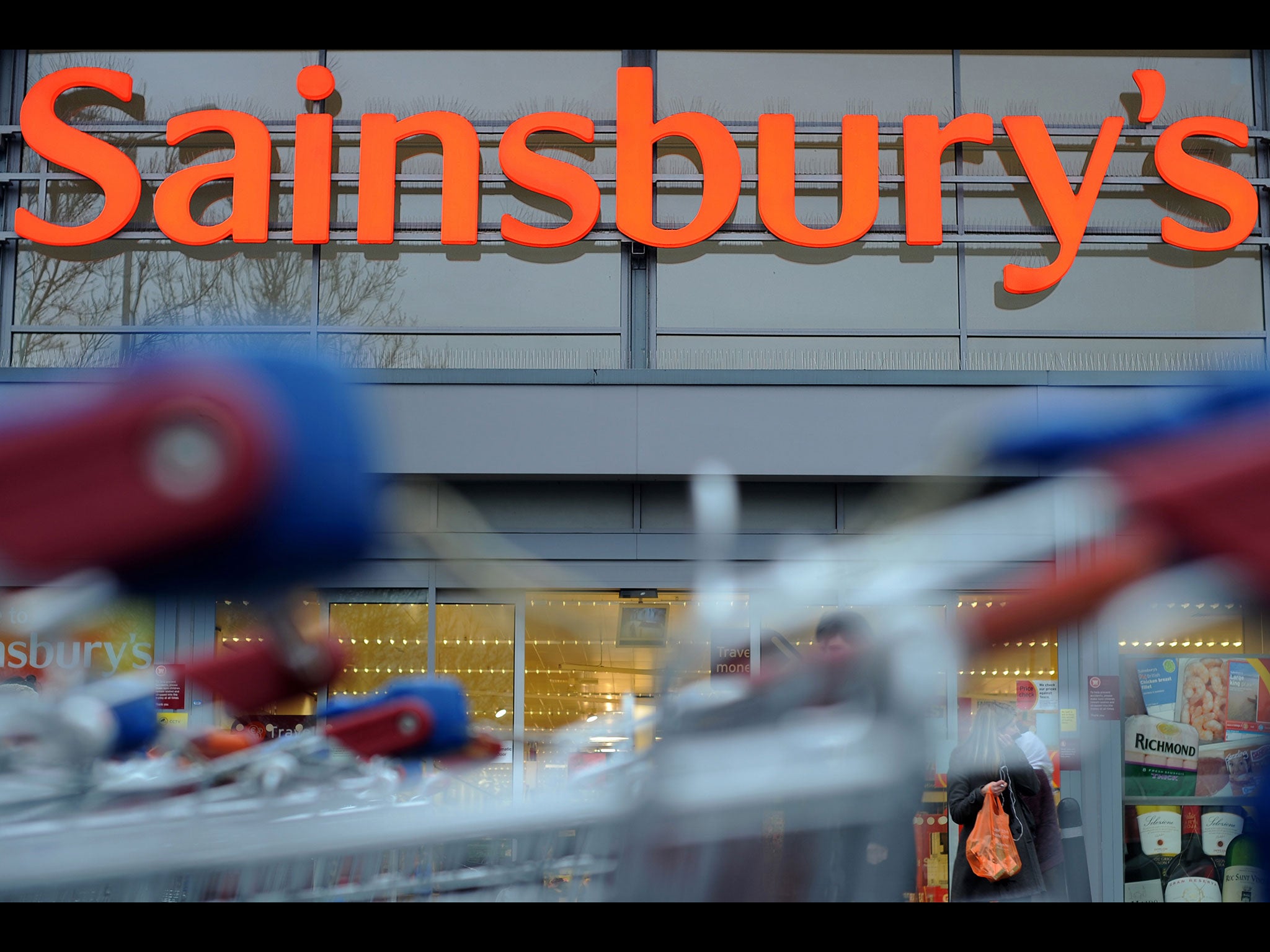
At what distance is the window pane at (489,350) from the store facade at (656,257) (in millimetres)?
23

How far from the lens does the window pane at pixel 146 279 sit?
8.35m

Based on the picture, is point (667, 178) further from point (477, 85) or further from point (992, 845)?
point (992, 845)

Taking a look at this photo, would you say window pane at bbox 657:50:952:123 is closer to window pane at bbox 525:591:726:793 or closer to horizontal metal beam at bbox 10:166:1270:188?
horizontal metal beam at bbox 10:166:1270:188

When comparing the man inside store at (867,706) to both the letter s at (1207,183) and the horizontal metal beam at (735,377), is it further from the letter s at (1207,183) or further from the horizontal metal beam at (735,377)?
the letter s at (1207,183)

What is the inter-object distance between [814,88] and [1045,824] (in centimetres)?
577

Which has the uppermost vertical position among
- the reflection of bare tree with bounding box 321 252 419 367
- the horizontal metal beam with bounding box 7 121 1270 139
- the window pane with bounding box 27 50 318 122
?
the window pane with bounding box 27 50 318 122

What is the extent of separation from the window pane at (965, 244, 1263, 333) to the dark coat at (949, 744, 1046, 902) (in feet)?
13.9

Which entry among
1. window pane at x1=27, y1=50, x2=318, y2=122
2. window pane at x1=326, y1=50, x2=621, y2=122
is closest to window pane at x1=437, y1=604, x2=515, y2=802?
window pane at x1=326, y1=50, x2=621, y2=122

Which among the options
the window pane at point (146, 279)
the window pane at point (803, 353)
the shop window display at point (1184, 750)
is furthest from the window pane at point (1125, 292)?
the window pane at point (146, 279)

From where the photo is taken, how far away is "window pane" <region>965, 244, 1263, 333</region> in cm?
859

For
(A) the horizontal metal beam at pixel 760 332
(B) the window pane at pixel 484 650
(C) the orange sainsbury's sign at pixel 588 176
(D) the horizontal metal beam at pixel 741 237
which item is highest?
(C) the orange sainsbury's sign at pixel 588 176

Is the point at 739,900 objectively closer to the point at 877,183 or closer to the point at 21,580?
the point at 21,580

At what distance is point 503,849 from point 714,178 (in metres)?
7.48
